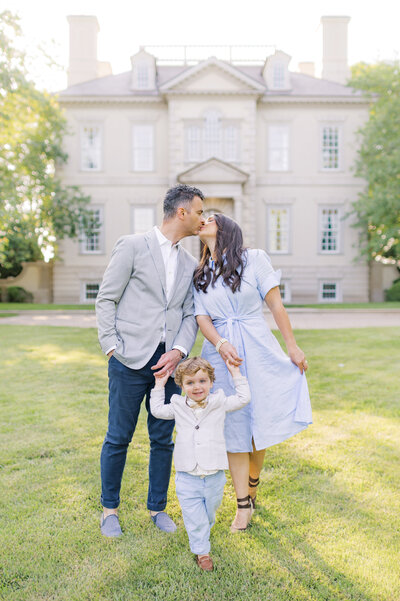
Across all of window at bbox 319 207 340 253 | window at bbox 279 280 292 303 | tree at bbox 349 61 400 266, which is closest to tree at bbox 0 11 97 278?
window at bbox 279 280 292 303

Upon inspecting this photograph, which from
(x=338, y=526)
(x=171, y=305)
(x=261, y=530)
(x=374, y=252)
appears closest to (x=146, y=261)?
(x=171, y=305)

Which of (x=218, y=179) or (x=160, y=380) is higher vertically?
Result: (x=218, y=179)

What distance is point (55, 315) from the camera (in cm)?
1919

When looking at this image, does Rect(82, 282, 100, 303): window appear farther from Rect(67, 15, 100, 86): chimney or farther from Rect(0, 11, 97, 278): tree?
Rect(67, 15, 100, 86): chimney

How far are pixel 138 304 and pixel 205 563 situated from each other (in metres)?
1.59

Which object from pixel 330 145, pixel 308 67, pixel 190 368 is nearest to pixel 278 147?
pixel 330 145

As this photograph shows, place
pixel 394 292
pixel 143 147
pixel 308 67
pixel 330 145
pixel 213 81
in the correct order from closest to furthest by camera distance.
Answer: pixel 213 81 → pixel 394 292 → pixel 143 147 → pixel 330 145 → pixel 308 67

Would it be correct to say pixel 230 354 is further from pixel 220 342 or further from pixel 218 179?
pixel 218 179

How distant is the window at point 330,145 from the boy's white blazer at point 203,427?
24.9 meters

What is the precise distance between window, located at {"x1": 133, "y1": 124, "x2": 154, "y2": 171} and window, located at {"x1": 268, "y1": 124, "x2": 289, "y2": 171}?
6.03 m

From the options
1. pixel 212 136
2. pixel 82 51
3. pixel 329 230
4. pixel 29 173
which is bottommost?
pixel 329 230

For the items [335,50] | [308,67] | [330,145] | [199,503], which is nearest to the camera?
[199,503]

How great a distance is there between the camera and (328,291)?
2622 centimetres

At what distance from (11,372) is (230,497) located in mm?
5428
